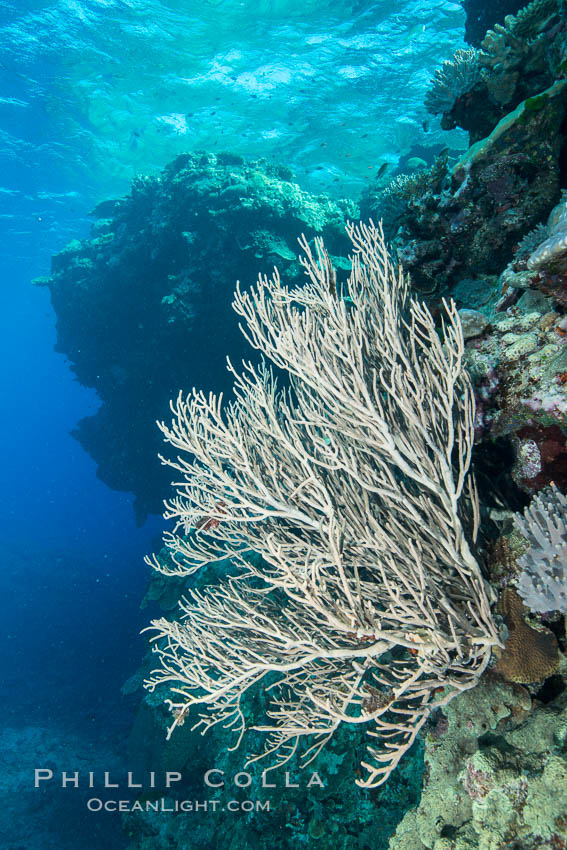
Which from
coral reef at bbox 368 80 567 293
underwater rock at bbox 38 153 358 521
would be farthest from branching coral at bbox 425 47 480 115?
underwater rock at bbox 38 153 358 521

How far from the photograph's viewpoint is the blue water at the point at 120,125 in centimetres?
1636

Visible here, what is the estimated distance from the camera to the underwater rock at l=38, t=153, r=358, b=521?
12688 millimetres

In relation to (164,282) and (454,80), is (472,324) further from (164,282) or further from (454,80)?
(164,282)

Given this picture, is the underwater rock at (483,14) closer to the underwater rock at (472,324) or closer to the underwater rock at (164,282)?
the underwater rock at (164,282)

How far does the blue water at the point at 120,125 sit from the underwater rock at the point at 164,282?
1.84m

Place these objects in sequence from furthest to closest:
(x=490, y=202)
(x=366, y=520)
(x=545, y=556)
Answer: (x=490, y=202)
(x=366, y=520)
(x=545, y=556)

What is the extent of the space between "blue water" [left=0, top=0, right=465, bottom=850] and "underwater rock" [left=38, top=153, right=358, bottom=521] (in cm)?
184

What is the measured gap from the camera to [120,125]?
23750mm

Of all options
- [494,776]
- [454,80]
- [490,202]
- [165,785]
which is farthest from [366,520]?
[165,785]

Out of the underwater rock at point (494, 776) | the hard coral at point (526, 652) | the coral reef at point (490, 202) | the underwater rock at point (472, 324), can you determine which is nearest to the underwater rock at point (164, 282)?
the coral reef at point (490, 202)

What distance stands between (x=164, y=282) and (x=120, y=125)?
55.4 ft

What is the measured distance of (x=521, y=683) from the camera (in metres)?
2.99

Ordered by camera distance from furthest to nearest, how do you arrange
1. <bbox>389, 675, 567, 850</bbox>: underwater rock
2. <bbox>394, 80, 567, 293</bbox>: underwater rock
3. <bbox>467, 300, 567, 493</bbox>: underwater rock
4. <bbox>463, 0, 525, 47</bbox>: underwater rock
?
<bbox>463, 0, 525, 47</bbox>: underwater rock < <bbox>394, 80, 567, 293</bbox>: underwater rock < <bbox>467, 300, 567, 493</bbox>: underwater rock < <bbox>389, 675, 567, 850</bbox>: underwater rock

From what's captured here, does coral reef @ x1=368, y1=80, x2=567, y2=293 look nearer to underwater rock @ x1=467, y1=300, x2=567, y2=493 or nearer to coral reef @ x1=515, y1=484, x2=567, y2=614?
underwater rock @ x1=467, y1=300, x2=567, y2=493
